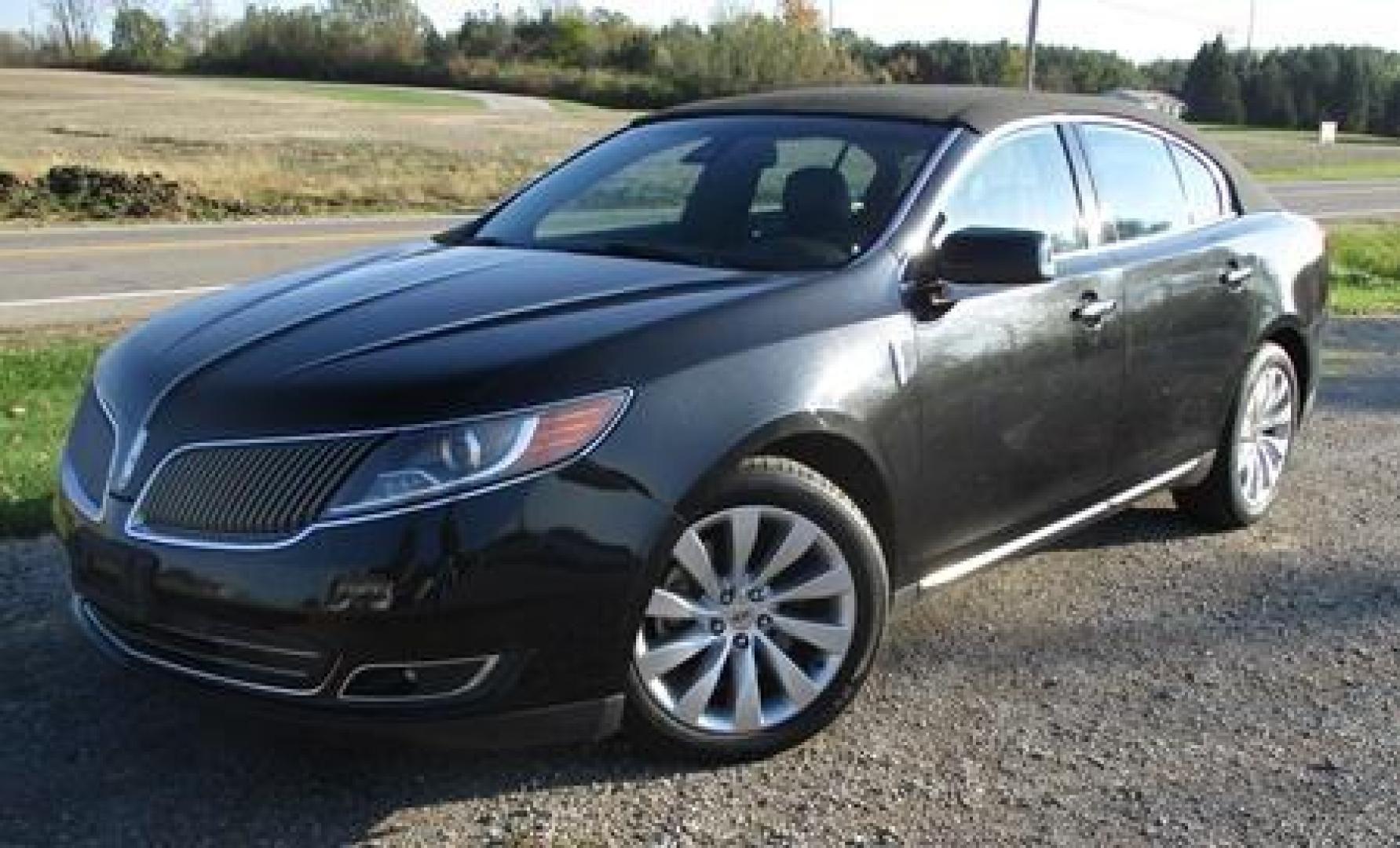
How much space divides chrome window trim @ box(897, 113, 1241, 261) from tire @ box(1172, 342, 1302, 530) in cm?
60

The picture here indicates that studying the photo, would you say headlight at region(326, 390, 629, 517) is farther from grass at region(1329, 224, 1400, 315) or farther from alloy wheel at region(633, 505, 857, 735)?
grass at region(1329, 224, 1400, 315)

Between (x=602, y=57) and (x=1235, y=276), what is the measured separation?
85862 mm

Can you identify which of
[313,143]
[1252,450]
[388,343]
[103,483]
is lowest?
[313,143]

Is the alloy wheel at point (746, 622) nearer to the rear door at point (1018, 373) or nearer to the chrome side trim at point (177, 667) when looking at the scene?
the rear door at point (1018, 373)

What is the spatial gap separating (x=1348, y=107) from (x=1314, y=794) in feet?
351

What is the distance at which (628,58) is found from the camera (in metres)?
85.8

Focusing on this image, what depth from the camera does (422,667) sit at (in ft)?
10.4

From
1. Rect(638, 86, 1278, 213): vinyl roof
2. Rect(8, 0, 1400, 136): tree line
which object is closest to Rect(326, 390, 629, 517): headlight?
Rect(638, 86, 1278, 213): vinyl roof

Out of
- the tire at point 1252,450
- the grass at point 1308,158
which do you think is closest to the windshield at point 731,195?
the tire at point 1252,450

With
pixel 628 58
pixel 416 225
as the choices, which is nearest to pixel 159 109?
pixel 416 225

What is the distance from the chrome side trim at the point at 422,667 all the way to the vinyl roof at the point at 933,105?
2.19 metres

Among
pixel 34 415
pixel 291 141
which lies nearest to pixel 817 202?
pixel 34 415

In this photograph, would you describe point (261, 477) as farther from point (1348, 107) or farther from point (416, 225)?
point (1348, 107)

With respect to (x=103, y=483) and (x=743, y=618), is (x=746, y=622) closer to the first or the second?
(x=743, y=618)
